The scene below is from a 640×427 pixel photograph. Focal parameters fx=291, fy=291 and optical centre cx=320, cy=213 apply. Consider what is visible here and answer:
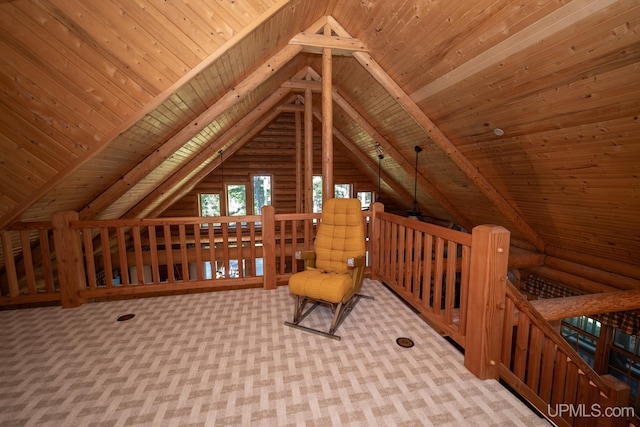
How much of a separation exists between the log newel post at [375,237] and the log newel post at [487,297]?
1656mm

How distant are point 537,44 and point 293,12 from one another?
221 cm

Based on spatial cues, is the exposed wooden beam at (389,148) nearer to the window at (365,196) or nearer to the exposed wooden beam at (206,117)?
the exposed wooden beam at (206,117)

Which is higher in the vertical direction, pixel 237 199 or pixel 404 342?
pixel 237 199

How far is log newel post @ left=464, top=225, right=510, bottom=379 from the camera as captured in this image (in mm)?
1714

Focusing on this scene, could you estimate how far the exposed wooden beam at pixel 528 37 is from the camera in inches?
71.4

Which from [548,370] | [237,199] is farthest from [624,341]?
[237,199]

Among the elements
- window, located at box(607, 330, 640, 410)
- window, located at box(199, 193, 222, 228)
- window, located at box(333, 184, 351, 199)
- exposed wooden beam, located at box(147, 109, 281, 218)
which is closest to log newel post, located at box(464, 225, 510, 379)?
window, located at box(607, 330, 640, 410)

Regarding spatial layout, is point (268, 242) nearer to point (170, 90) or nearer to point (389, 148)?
point (170, 90)

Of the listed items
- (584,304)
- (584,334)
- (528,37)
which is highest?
(528,37)

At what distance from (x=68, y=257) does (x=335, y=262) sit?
Answer: 2593 mm

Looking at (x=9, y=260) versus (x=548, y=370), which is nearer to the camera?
(x=548, y=370)

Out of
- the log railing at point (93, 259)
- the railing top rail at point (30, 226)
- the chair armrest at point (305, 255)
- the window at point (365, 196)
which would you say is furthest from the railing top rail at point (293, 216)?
the window at point (365, 196)

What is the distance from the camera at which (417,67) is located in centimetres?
326

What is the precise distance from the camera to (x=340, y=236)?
2875mm
